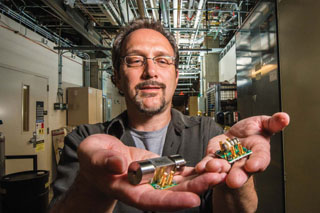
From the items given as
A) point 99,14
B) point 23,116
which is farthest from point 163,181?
point 99,14

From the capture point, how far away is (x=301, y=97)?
1.43 metres

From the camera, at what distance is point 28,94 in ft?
11.9

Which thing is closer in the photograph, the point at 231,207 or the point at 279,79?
the point at 231,207

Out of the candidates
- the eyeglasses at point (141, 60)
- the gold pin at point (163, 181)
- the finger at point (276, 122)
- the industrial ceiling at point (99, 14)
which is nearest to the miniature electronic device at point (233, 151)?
the finger at point (276, 122)

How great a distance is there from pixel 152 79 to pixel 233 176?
80 cm

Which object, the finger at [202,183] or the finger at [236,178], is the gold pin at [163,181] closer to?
the finger at [202,183]

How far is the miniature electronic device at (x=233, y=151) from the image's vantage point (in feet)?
2.39

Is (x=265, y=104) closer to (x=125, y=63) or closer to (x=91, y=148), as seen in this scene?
(x=125, y=63)

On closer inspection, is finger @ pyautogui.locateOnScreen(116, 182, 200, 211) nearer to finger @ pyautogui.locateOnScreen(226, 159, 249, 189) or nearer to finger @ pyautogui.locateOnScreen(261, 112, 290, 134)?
finger @ pyautogui.locateOnScreen(226, 159, 249, 189)

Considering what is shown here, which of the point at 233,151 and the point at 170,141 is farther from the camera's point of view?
the point at 170,141

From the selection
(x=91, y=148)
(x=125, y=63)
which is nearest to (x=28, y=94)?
(x=125, y=63)

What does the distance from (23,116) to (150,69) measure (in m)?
3.47

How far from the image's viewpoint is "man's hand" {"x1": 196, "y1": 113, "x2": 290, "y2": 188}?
61 cm

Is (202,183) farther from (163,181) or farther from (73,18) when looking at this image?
(73,18)
